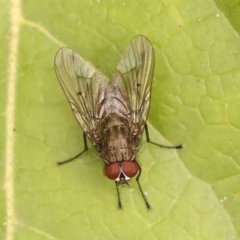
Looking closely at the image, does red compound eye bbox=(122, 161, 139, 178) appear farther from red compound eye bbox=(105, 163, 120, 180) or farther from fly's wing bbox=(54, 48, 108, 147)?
fly's wing bbox=(54, 48, 108, 147)

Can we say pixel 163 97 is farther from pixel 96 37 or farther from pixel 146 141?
pixel 96 37

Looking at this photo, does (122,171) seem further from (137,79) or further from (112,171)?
(137,79)

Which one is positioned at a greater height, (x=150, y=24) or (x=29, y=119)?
(x=150, y=24)

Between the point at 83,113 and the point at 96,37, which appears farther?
the point at 83,113

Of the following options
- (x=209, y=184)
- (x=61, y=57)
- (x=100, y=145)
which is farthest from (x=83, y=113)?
(x=209, y=184)

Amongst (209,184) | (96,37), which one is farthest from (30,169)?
(209,184)

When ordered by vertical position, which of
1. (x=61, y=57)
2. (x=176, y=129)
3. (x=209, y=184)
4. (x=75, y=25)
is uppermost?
(x=75, y=25)

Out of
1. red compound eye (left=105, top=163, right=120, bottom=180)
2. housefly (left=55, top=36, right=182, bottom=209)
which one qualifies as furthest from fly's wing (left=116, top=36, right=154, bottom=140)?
red compound eye (left=105, top=163, right=120, bottom=180)

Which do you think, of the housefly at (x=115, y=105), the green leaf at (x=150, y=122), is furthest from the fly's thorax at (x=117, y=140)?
the green leaf at (x=150, y=122)
